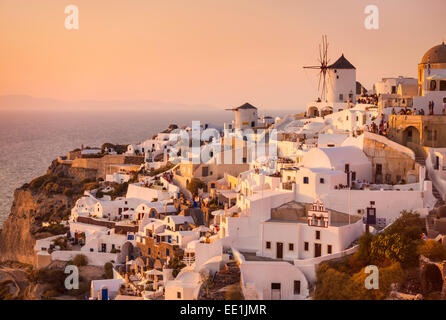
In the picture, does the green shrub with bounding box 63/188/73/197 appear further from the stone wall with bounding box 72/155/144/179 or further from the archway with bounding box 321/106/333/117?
the archway with bounding box 321/106/333/117

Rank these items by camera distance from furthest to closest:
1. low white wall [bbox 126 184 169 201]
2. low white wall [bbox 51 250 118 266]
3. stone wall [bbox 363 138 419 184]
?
low white wall [bbox 126 184 169 201] → low white wall [bbox 51 250 118 266] → stone wall [bbox 363 138 419 184]

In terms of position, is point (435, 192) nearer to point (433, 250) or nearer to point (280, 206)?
point (433, 250)

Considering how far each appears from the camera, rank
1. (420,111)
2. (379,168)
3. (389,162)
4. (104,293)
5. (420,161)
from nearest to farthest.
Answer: (104,293) → (420,161) → (389,162) → (379,168) → (420,111)

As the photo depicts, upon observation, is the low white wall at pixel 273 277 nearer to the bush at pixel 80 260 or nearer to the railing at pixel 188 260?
the railing at pixel 188 260

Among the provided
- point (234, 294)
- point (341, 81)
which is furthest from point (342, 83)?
point (234, 294)

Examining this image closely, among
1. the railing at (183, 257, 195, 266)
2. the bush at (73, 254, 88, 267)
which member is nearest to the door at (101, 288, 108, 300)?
the railing at (183, 257, 195, 266)

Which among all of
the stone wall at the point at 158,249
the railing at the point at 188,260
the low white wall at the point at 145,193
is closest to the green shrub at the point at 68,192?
the low white wall at the point at 145,193
